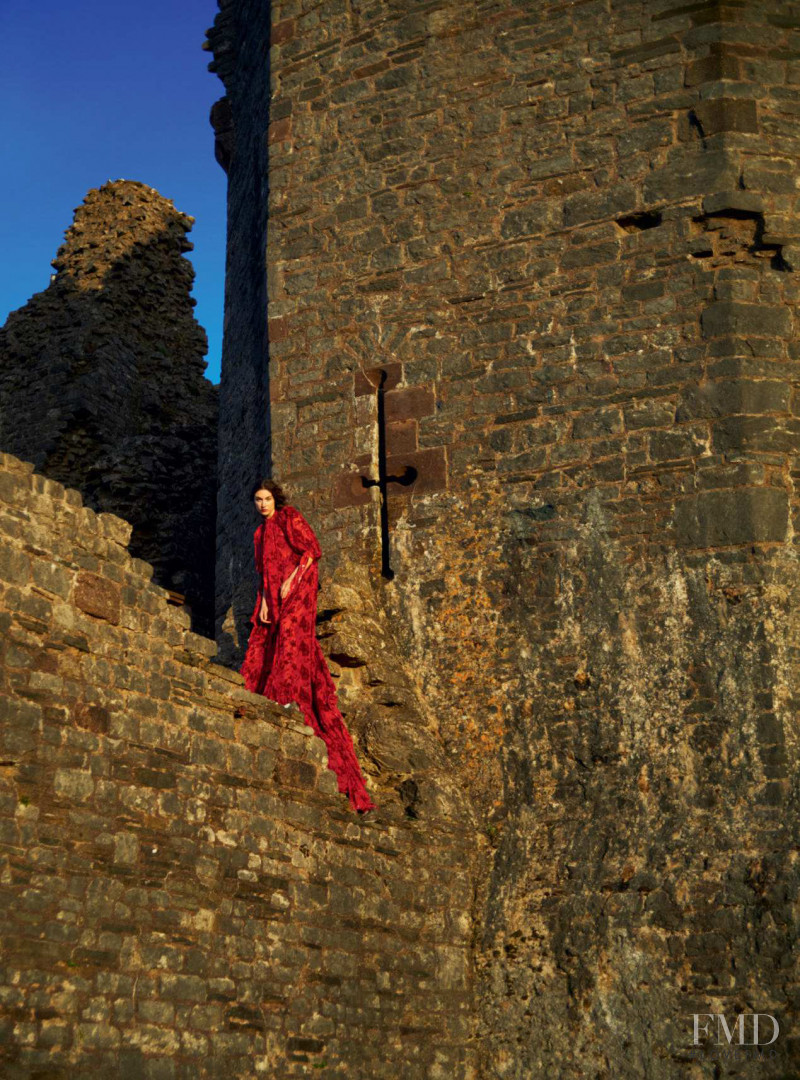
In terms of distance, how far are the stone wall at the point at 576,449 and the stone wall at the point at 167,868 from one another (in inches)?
30.8

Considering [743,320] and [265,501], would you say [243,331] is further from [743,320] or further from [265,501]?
[743,320]

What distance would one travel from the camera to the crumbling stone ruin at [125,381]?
44.0 ft

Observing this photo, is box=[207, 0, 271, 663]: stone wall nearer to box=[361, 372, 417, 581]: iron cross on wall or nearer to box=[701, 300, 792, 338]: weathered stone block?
box=[361, 372, 417, 581]: iron cross on wall

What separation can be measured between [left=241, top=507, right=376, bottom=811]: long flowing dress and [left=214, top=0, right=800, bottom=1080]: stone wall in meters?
0.48

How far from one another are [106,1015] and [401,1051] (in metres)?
2.13

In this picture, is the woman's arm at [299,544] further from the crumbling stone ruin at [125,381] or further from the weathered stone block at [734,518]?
the crumbling stone ruin at [125,381]

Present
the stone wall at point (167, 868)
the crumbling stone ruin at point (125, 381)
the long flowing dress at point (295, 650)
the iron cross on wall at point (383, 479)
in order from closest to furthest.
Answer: the stone wall at point (167, 868)
the long flowing dress at point (295, 650)
the iron cross on wall at point (383, 479)
the crumbling stone ruin at point (125, 381)

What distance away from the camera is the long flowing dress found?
8.34 m

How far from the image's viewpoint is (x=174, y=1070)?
6.34 m

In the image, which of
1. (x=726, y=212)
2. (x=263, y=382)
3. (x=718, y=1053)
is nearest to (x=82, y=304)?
(x=263, y=382)

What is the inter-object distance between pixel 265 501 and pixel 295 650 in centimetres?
88

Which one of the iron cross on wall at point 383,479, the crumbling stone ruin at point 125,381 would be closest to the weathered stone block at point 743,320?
the iron cross on wall at point 383,479

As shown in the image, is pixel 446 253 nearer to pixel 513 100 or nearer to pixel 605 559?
pixel 513 100

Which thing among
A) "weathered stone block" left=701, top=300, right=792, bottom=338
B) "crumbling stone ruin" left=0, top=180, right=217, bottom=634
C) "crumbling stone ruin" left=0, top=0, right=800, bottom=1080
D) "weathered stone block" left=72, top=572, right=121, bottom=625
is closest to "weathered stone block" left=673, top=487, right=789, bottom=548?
"crumbling stone ruin" left=0, top=0, right=800, bottom=1080
